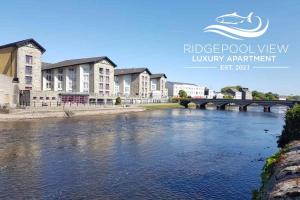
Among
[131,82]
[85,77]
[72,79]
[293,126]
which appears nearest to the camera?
[293,126]

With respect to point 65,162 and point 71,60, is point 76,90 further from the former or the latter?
point 65,162

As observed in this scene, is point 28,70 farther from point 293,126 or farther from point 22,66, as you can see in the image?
point 293,126

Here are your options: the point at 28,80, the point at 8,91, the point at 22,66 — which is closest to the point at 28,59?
the point at 22,66

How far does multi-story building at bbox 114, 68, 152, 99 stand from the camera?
587 ft

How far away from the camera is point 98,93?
141 m

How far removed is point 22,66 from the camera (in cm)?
10825

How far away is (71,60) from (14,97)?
188 ft

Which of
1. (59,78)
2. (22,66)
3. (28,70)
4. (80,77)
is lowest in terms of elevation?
(59,78)

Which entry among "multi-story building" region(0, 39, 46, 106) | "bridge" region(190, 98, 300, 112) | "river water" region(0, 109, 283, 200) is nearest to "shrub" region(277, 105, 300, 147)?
"river water" region(0, 109, 283, 200)

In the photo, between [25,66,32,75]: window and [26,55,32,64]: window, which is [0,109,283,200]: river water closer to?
[25,66,32,75]: window

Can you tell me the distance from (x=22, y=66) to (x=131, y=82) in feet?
271

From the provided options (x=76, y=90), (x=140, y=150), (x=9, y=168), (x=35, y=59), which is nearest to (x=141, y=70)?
(x=76, y=90)

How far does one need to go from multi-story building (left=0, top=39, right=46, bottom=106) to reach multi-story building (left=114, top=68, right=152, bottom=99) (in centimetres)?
6886

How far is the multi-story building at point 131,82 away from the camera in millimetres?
178875
